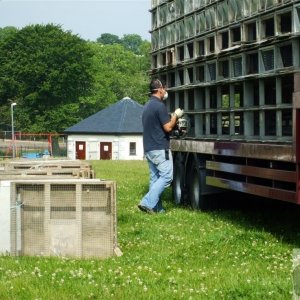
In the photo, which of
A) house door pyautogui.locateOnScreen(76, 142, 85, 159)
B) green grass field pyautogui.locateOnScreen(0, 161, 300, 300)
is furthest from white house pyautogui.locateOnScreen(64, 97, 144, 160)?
green grass field pyautogui.locateOnScreen(0, 161, 300, 300)

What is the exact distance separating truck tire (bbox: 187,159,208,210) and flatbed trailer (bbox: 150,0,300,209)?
0.7 inches

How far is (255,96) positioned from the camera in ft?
36.9

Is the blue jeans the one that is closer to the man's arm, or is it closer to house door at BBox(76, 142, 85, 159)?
the man's arm

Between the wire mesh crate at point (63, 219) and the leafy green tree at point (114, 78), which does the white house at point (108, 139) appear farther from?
the wire mesh crate at point (63, 219)

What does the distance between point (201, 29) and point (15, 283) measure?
761 centimetres

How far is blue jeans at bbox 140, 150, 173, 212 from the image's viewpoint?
1330 cm

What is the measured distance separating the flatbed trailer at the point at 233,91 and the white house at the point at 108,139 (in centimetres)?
6926

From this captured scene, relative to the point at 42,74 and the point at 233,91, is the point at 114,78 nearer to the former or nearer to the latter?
the point at 42,74

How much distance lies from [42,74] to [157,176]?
84.9 m

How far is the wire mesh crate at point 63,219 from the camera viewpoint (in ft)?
Result: 29.6

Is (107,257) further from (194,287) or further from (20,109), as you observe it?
(20,109)

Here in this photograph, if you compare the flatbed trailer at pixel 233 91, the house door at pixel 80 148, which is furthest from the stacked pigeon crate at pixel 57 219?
the house door at pixel 80 148

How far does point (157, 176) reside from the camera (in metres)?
13.7

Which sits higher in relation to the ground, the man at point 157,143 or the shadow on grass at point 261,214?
the man at point 157,143
